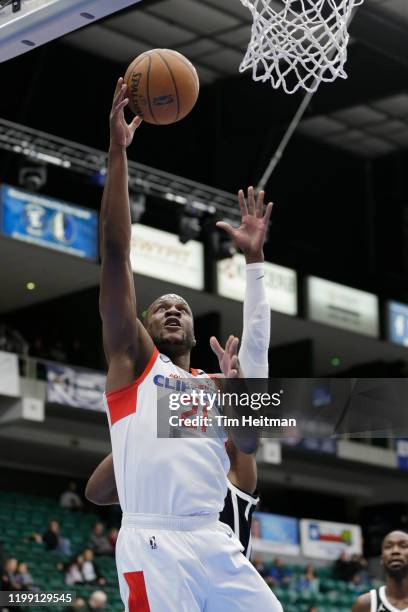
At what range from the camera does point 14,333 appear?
21484mm

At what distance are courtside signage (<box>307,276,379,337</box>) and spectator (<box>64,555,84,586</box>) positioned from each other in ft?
28.4

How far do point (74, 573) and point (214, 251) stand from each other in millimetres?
6385

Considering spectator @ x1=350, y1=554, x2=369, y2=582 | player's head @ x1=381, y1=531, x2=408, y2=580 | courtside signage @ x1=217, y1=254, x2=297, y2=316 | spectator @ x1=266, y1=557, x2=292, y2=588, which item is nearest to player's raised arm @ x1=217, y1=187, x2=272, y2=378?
player's head @ x1=381, y1=531, x2=408, y2=580

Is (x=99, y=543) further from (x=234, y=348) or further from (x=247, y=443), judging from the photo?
(x=234, y=348)

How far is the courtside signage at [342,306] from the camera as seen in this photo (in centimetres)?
2448

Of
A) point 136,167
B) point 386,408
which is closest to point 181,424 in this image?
point 386,408

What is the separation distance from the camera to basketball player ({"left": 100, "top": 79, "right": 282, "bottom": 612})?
432 cm

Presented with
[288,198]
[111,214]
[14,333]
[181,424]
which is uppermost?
[288,198]

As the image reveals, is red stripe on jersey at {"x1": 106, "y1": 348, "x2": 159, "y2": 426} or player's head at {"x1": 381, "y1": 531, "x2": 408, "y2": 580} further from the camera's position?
player's head at {"x1": 381, "y1": 531, "x2": 408, "y2": 580}

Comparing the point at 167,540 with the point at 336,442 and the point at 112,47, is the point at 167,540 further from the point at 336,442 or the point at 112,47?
the point at 336,442

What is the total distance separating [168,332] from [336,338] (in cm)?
2118

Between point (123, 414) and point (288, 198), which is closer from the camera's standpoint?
point (123, 414)

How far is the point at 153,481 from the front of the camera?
436cm

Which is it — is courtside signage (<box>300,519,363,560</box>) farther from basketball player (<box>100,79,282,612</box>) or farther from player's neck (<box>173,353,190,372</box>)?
basketball player (<box>100,79,282,612</box>)
